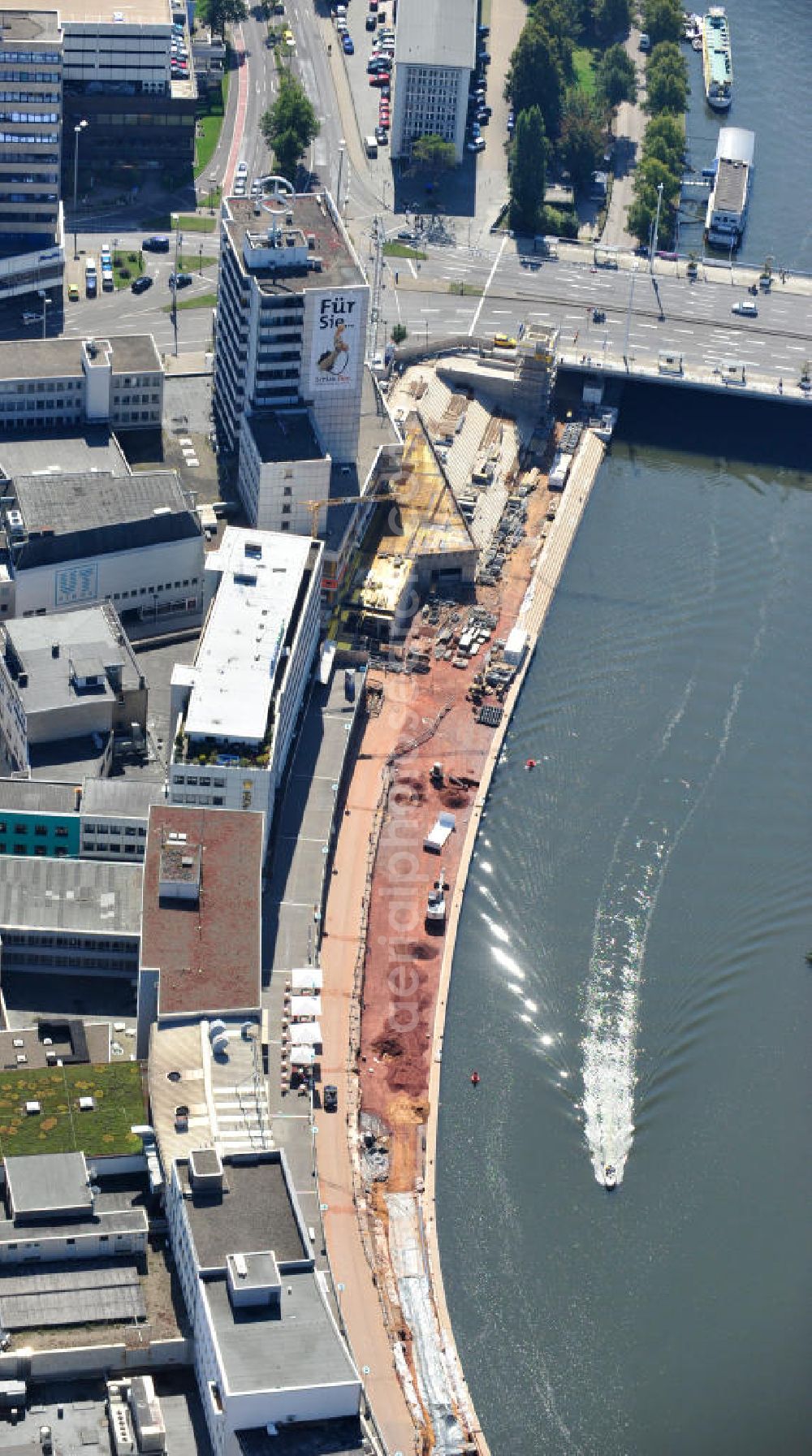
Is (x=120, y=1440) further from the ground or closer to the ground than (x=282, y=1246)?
closer to the ground

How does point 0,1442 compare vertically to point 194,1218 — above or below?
below

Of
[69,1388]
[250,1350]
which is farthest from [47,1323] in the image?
[250,1350]

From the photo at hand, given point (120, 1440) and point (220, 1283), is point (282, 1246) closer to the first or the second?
point (220, 1283)

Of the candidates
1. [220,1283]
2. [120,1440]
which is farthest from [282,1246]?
[120,1440]

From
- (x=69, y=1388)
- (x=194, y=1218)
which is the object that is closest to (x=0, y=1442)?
(x=69, y=1388)

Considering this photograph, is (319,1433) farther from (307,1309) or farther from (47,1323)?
(47,1323)

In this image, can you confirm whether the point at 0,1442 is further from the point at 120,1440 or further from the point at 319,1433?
the point at 319,1433
